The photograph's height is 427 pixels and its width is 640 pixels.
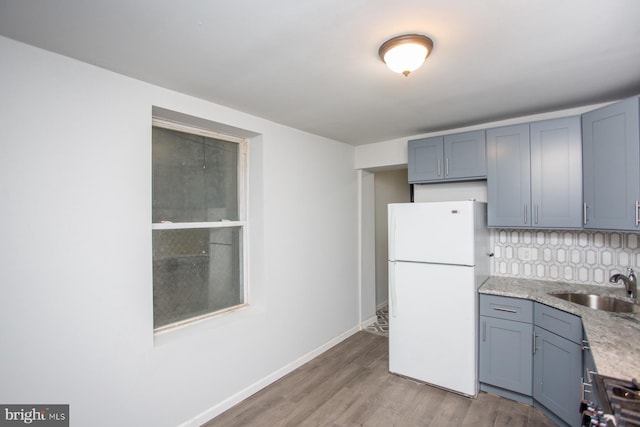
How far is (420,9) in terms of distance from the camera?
1.32 meters

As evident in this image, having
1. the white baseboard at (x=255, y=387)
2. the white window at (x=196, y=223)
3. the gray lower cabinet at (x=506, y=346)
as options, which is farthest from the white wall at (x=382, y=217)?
the white window at (x=196, y=223)

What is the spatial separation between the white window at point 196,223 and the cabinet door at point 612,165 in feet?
9.32

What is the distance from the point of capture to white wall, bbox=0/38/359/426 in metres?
1.55

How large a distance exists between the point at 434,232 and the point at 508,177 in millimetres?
829

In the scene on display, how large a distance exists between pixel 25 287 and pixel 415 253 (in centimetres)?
269

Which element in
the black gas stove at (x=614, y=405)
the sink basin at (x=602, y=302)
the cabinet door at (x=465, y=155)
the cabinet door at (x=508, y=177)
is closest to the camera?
the black gas stove at (x=614, y=405)

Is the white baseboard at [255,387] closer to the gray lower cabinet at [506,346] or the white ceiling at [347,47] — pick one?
→ the gray lower cabinet at [506,346]

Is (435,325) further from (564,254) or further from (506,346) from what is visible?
(564,254)

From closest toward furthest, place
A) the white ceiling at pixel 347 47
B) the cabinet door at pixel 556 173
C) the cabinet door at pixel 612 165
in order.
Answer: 1. the white ceiling at pixel 347 47
2. the cabinet door at pixel 612 165
3. the cabinet door at pixel 556 173

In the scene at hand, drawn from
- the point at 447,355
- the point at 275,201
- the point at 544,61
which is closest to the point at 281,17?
the point at 544,61

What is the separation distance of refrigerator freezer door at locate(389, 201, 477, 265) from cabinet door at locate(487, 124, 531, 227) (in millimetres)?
368

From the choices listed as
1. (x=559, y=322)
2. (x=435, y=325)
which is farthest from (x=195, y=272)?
(x=559, y=322)

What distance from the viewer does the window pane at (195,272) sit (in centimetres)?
231

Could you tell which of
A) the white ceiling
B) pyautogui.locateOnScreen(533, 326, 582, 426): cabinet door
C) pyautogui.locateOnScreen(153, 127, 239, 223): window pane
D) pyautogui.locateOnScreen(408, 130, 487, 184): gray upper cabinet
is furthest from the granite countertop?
pyautogui.locateOnScreen(153, 127, 239, 223): window pane
